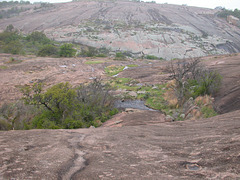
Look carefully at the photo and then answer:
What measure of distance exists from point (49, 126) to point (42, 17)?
2771 inches

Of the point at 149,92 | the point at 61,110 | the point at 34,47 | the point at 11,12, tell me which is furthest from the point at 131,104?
the point at 11,12

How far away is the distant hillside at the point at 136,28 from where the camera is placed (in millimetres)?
48719

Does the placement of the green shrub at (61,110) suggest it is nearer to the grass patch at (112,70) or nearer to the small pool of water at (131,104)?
the small pool of water at (131,104)

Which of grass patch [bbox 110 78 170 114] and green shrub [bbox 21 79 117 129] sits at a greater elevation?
green shrub [bbox 21 79 117 129]

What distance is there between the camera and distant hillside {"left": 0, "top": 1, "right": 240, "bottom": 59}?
4872 centimetres

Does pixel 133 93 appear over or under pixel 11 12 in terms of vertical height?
under

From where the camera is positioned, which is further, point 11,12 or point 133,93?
point 11,12

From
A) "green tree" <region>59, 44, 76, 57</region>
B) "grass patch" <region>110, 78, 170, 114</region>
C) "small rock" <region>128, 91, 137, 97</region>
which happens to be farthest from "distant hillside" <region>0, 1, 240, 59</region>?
"small rock" <region>128, 91, 137, 97</region>

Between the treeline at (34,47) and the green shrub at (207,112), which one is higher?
the treeline at (34,47)

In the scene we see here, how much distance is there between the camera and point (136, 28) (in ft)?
189

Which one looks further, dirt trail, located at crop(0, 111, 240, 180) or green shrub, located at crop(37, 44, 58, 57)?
green shrub, located at crop(37, 44, 58, 57)

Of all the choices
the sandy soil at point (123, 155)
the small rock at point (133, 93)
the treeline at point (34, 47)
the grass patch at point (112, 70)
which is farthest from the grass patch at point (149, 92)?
the treeline at point (34, 47)

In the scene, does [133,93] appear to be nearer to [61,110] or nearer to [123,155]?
[61,110]

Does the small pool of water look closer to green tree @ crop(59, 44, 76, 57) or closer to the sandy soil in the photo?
the sandy soil
